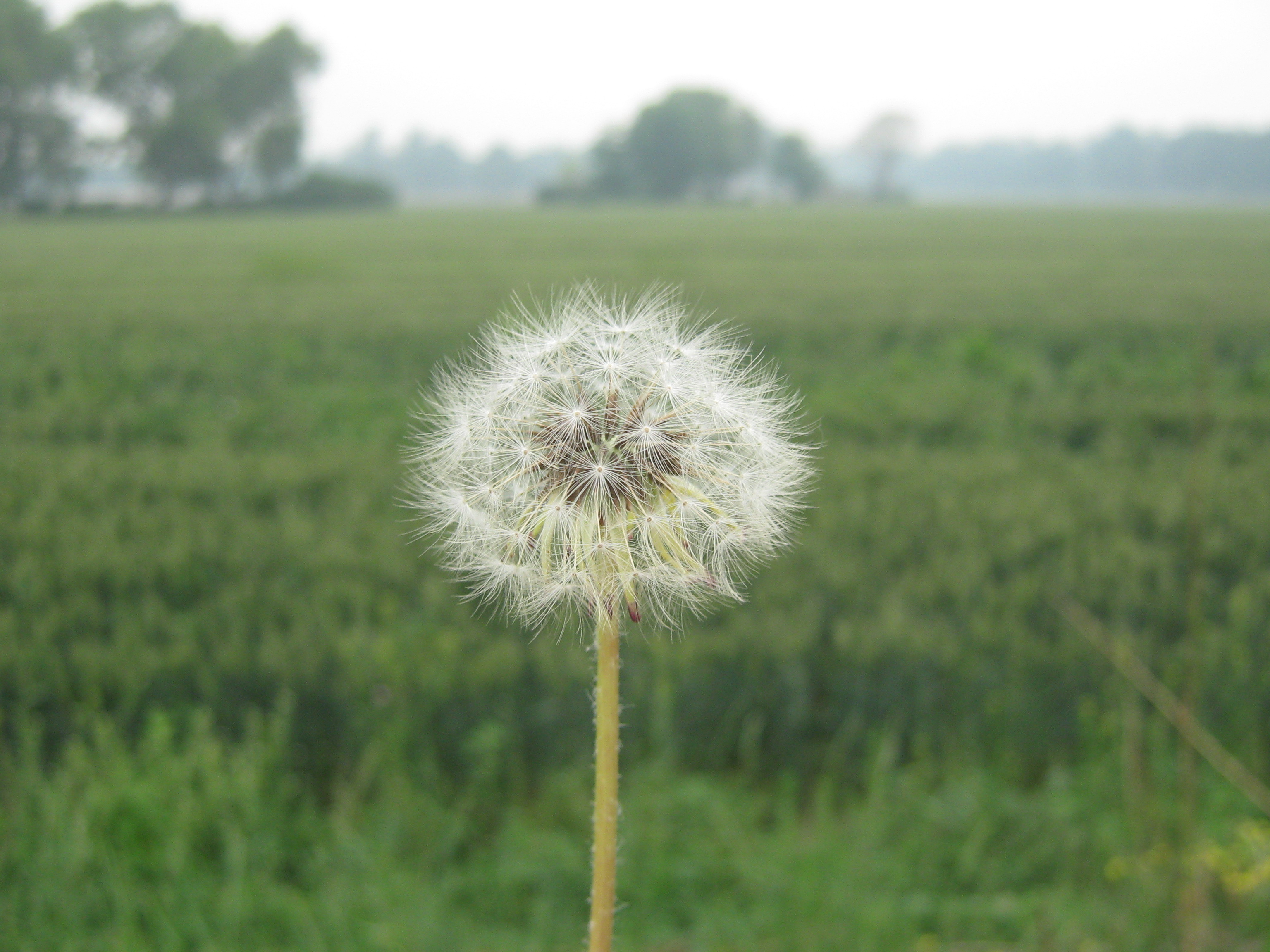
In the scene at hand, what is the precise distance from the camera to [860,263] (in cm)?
3644

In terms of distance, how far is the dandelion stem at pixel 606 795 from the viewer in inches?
21.0

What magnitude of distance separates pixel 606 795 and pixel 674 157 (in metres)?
133

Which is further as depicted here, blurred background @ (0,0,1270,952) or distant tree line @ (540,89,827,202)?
distant tree line @ (540,89,827,202)

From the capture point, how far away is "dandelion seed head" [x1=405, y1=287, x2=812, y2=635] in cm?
76

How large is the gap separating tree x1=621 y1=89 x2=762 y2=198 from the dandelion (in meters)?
131

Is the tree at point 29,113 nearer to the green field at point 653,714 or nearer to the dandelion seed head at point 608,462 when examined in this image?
the green field at point 653,714

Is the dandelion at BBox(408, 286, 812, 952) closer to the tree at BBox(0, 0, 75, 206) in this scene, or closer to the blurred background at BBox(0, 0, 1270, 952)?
the blurred background at BBox(0, 0, 1270, 952)

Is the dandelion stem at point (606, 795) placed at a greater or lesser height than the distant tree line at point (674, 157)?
lesser

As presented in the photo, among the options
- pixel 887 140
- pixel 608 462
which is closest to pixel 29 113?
pixel 608 462

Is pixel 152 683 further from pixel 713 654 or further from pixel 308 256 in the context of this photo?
pixel 308 256

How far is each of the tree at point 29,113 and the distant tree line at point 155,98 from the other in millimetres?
110

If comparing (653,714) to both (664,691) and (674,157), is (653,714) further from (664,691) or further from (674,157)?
(674,157)

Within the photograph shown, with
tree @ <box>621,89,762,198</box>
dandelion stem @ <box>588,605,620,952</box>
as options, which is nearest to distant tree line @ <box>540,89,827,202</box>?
tree @ <box>621,89,762,198</box>

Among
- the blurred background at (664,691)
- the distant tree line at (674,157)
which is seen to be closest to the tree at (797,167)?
the distant tree line at (674,157)
